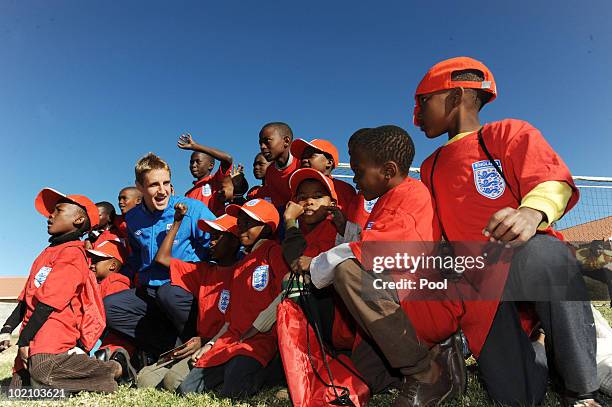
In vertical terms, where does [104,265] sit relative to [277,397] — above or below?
above

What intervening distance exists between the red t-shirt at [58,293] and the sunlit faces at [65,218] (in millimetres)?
207

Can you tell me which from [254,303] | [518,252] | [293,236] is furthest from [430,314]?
[254,303]

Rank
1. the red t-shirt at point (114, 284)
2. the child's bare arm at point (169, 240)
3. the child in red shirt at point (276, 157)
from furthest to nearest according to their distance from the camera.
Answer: the child in red shirt at point (276, 157) < the red t-shirt at point (114, 284) < the child's bare arm at point (169, 240)

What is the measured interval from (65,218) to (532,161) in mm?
3717

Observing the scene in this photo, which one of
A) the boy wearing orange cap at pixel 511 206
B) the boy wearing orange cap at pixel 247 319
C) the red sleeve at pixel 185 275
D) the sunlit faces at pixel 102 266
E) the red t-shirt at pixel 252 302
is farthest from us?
the sunlit faces at pixel 102 266

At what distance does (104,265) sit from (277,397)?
9.61 feet

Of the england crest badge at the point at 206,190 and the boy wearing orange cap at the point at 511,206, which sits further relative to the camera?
the england crest badge at the point at 206,190

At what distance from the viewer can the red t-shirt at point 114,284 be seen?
4.84 meters

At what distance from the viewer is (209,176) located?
263 inches

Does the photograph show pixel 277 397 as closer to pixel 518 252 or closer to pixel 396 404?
pixel 396 404

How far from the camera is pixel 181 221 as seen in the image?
14.9ft

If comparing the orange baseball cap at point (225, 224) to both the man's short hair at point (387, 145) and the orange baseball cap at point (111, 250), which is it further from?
the man's short hair at point (387, 145)

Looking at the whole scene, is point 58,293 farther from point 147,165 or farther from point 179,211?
point 147,165

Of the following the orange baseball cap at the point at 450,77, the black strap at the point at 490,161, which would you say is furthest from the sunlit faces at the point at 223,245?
the orange baseball cap at the point at 450,77
